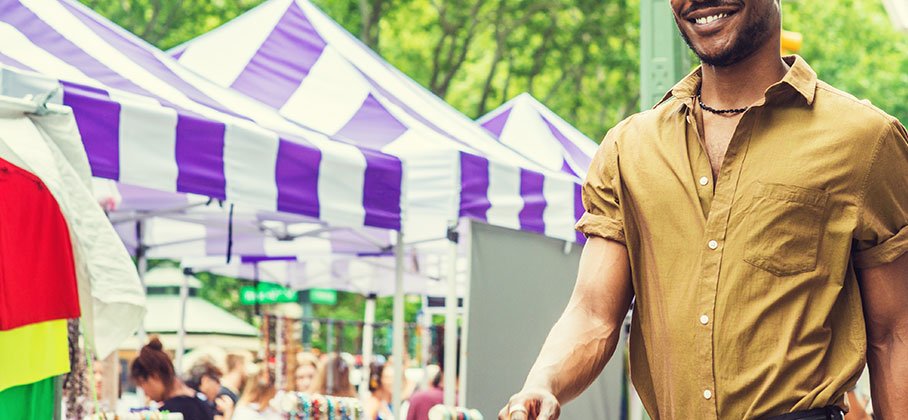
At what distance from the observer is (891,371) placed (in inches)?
82.2

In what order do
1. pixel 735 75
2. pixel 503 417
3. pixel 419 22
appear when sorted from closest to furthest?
1. pixel 503 417
2. pixel 735 75
3. pixel 419 22

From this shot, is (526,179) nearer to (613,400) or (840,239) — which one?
(613,400)

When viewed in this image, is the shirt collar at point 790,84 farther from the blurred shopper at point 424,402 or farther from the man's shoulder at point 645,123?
the blurred shopper at point 424,402

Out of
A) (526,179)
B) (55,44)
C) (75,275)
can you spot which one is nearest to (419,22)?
(526,179)

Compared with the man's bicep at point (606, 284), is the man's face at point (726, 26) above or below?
above

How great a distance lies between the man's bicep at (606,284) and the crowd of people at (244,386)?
6.49 meters

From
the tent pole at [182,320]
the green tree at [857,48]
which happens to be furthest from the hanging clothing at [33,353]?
the green tree at [857,48]

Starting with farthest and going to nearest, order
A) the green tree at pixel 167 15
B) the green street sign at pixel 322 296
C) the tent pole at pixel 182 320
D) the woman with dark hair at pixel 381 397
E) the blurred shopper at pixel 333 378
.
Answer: the green street sign at pixel 322 296, the green tree at pixel 167 15, the tent pole at pixel 182 320, the woman with dark hair at pixel 381 397, the blurred shopper at pixel 333 378

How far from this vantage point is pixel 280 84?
28.5 feet

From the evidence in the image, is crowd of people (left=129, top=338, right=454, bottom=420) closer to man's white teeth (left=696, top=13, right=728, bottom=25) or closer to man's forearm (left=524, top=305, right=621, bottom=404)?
man's forearm (left=524, top=305, right=621, bottom=404)

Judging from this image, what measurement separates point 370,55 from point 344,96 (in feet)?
3.89

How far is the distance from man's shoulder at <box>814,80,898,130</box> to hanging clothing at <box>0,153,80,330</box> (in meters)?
2.82

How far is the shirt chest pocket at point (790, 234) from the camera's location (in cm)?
205

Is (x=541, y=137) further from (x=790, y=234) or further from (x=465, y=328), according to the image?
(x=790, y=234)
